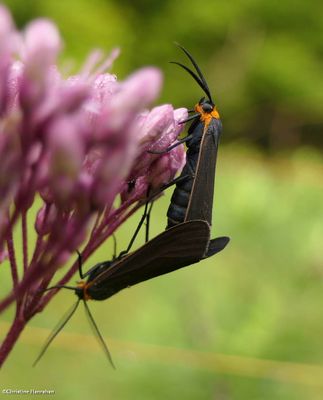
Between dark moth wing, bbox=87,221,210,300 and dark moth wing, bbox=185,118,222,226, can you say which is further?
dark moth wing, bbox=185,118,222,226

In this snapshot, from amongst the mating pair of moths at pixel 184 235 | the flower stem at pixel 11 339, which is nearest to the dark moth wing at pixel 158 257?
the mating pair of moths at pixel 184 235

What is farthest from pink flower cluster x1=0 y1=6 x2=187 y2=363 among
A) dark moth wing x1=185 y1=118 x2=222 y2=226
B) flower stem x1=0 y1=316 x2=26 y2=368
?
dark moth wing x1=185 y1=118 x2=222 y2=226

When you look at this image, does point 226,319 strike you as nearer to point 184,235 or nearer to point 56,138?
point 184,235

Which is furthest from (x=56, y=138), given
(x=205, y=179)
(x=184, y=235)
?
(x=205, y=179)

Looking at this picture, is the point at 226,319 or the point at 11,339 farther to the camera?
the point at 226,319

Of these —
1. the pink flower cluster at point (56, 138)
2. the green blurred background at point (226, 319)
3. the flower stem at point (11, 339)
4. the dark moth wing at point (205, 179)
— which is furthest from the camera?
the green blurred background at point (226, 319)

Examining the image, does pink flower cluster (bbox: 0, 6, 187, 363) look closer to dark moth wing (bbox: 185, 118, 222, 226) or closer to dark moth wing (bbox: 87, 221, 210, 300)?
dark moth wing (bbox: 87, 221, 210, 300)

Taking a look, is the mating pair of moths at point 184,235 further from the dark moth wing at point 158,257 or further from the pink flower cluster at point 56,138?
the pink flower cluster at point 56,138

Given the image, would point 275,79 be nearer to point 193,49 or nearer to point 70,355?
point 193,49
